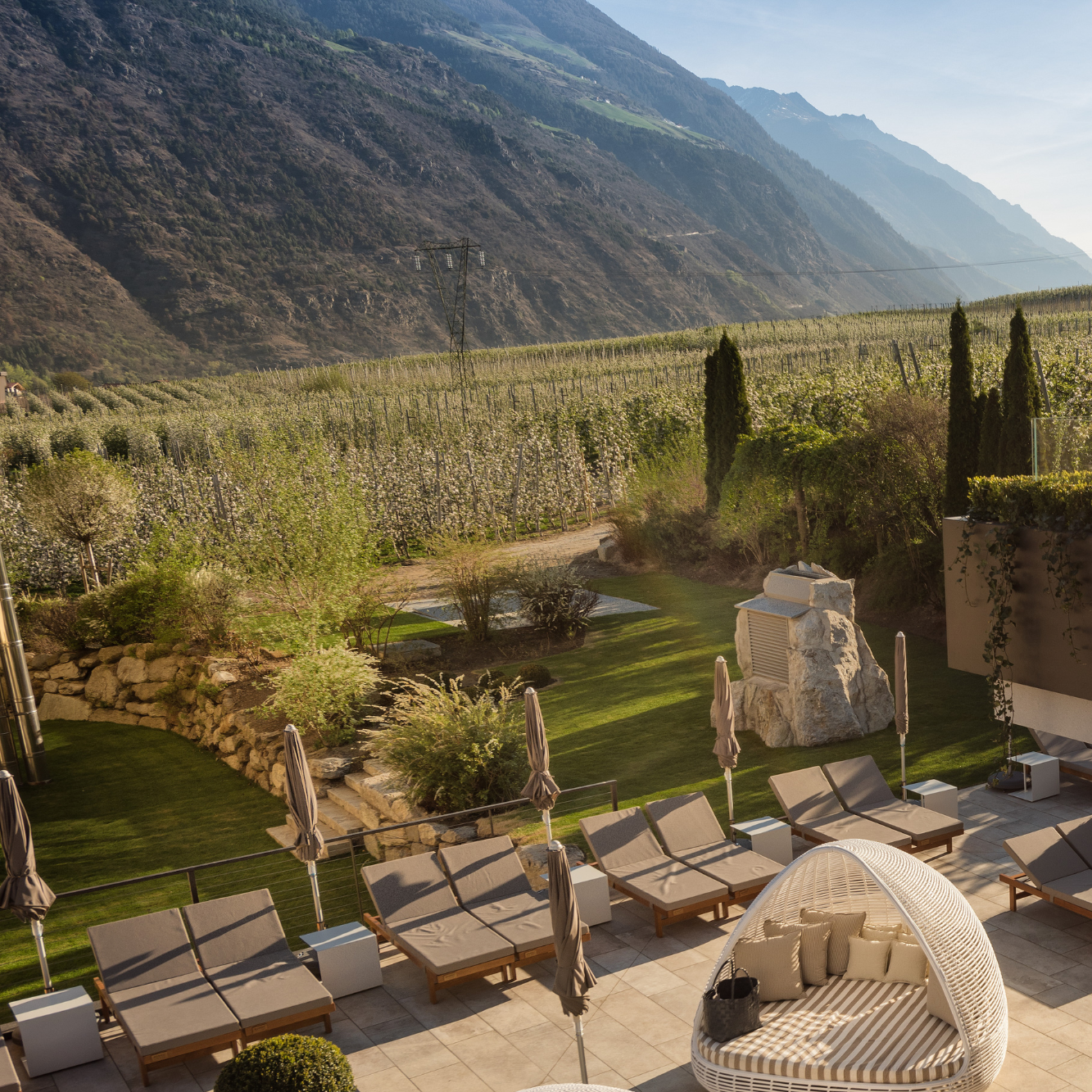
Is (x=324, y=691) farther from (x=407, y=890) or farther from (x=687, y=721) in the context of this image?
(x=407, y=890)

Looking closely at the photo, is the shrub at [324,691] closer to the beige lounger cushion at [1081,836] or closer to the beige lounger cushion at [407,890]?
the beige lounger cushion at [407,890]

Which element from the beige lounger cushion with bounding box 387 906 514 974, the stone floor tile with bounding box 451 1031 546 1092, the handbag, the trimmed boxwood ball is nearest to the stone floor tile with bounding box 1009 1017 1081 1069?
the handbag

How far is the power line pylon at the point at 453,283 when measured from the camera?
28120mm

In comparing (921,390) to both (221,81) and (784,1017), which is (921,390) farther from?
(221,81)

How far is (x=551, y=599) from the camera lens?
1547 cm

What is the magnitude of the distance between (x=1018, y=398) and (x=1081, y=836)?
7998 mm

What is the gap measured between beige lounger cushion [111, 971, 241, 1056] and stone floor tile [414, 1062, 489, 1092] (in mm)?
1120

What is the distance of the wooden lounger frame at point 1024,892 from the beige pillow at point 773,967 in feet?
6.93

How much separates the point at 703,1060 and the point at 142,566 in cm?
1280

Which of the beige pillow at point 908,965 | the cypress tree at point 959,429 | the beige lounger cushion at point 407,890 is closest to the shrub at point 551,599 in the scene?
the cypress tree at point 959,429

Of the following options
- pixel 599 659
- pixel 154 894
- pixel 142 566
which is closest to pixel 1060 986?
pixel 154 894

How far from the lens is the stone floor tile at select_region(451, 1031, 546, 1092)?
17.3 feet

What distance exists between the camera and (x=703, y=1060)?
488 cm

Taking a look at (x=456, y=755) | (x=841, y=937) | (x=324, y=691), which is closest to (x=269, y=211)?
(x=324, y=691)
